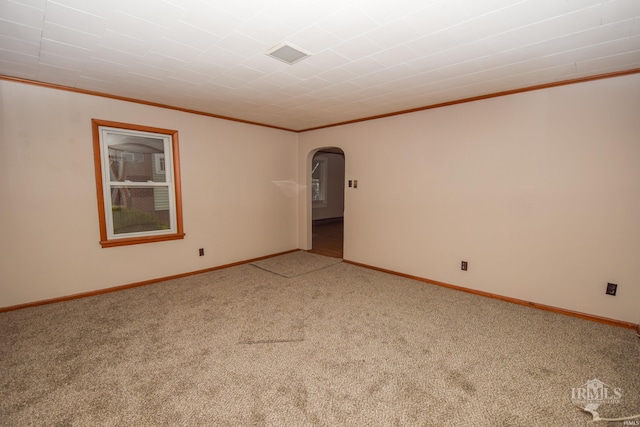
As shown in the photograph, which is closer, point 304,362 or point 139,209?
point 304,362

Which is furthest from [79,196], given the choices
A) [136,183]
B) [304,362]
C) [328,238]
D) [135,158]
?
[328,238]

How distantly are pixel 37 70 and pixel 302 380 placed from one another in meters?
3.58

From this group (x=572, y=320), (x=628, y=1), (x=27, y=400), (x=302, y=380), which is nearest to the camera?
(x=628, y=1)

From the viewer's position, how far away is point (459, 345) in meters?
2.28

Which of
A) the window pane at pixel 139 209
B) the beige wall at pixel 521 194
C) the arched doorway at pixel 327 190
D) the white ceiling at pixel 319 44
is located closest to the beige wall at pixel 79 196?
the window pane at pixel 139 209

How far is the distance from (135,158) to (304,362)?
130 inches

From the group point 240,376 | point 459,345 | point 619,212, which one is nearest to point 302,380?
point 240,376

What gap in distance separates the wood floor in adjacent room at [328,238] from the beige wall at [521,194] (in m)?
1.39

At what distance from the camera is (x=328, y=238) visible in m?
6.69

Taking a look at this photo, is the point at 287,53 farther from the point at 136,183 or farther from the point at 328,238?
the point at 328,238

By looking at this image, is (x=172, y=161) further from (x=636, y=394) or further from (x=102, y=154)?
(x=636, y=394)

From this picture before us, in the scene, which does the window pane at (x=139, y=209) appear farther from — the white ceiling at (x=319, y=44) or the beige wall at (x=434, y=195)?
the white ceiling at (x=319, y=44)

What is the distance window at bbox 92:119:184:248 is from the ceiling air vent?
2.27 metres

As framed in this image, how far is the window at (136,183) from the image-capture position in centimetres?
329
